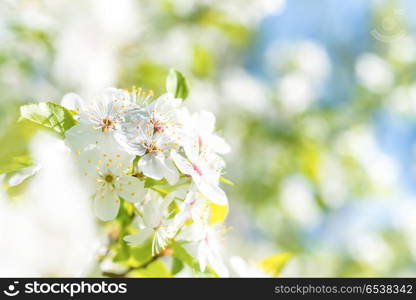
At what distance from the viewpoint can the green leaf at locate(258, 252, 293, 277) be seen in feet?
3.33

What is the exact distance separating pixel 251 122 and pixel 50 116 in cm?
146

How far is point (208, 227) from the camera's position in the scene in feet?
2.81

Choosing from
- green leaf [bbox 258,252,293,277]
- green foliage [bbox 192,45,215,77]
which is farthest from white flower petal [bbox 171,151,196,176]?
green foliage [bbox 192,45,215,77]

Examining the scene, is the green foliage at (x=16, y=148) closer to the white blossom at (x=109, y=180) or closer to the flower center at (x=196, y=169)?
the white blossom at (x=109, y=180)

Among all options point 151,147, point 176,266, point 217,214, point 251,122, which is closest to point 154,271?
point 176,266

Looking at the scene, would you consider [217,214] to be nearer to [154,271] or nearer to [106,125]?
[154,271]

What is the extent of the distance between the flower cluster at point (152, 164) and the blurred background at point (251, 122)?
53mm

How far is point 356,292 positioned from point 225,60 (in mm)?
2846

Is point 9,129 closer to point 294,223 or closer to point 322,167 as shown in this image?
point 322,167

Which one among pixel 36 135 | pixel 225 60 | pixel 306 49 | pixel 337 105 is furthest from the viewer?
pixel 225 60

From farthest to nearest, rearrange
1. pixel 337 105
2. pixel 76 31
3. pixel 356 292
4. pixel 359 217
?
pixel 359 217, pixel 337 105, pixel 76 31, pixel 356 292

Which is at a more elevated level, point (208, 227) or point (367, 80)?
point (367, 80)

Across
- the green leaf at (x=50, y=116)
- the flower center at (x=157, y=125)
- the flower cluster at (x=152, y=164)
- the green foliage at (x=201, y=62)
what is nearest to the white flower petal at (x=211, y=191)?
the flower cluster at (x=152, y=164)

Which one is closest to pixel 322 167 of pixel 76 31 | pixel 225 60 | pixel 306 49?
pixel 306 49
